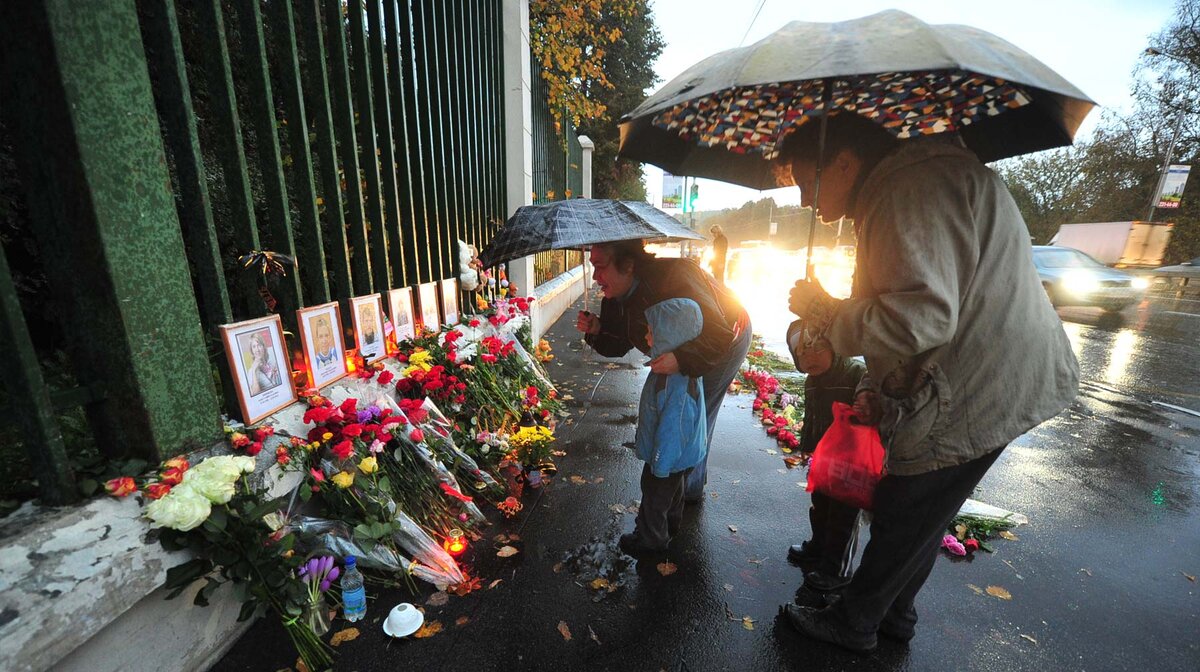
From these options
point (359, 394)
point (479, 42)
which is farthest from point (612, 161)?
point (359, 394)

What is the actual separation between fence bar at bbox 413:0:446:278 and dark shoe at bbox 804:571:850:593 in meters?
3.50

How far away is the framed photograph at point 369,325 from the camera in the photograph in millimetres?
2838

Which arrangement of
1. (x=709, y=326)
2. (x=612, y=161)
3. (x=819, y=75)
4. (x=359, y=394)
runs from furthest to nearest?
1. (x=612, y=161)
2. (x=359, y=394)
3. (x=709, y=326)
4. (x=819, y=75)

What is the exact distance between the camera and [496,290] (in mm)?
5539

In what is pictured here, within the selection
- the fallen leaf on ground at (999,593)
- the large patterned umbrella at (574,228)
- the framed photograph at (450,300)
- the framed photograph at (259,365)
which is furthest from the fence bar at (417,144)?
the fallen leaf on ground at (999,593)

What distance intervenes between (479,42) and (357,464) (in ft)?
15.3

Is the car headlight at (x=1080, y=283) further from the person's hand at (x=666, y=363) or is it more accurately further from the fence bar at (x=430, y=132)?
the fence bar at (x=430, y=132)

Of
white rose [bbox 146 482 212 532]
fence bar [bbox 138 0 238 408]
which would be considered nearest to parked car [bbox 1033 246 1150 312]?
fence bar [bbox 138 0 238 408]

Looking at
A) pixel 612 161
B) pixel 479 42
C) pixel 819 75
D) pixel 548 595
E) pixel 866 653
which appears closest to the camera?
pixel 819 75

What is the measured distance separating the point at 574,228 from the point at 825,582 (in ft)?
7.29

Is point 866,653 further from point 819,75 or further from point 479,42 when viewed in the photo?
point 479,42

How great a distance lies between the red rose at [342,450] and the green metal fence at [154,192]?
0.48m

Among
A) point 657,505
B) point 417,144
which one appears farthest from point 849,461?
point 417,144

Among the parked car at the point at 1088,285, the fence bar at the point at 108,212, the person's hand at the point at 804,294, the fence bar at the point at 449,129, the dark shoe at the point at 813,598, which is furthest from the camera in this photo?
the parked car at the point at 1088,285
